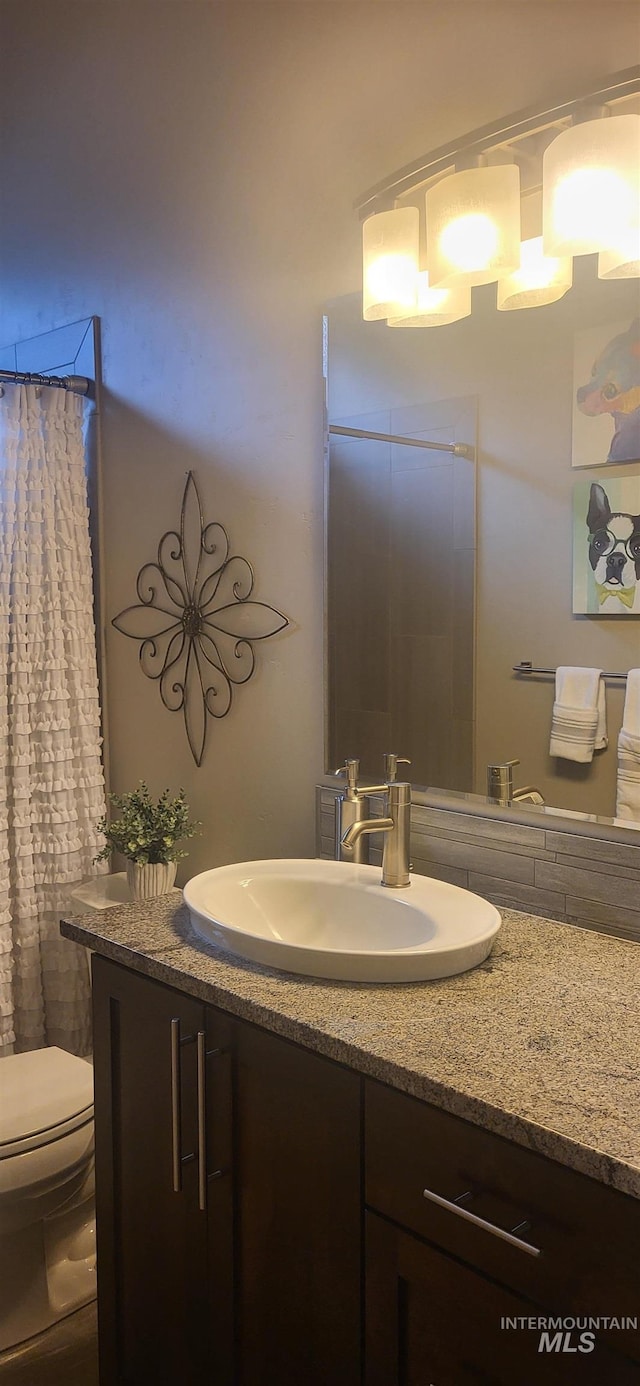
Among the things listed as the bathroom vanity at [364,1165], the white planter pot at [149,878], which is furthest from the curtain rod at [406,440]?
the white planter pot at [149,878]

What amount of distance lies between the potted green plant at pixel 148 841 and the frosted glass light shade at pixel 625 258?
1.39 m

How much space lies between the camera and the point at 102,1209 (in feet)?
5.30

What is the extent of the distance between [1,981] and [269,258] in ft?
5.76

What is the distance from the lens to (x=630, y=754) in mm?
1513

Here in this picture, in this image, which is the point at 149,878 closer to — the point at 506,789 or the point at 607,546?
the point at 506,789

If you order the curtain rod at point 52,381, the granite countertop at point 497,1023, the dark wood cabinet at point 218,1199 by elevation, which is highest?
the curtain rod at point 52,381

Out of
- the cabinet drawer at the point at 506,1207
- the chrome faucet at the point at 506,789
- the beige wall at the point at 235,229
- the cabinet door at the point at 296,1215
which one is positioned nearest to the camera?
the cabinet drawer at the point at 506,1207

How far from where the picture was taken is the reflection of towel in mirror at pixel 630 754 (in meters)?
1.50

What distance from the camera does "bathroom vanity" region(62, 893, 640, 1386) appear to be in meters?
0.97

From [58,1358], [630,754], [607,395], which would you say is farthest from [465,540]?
[58,1358]

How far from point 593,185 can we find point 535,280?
15 cm

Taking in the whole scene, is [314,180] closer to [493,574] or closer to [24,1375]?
[493,574]

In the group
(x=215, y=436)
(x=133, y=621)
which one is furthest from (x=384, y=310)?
(x=133, y=621)

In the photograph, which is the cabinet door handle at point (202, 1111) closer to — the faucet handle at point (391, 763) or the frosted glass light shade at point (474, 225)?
the faucet handle at point (391, 763)
